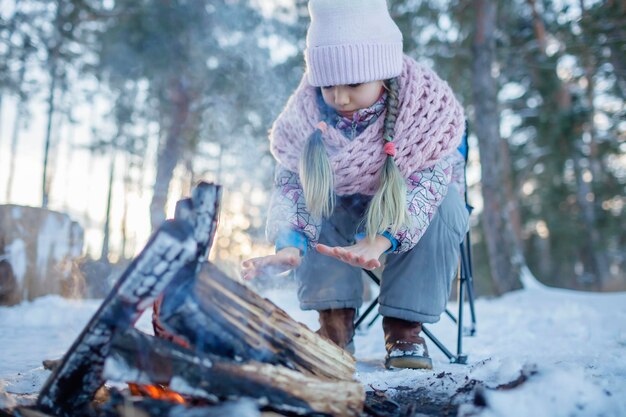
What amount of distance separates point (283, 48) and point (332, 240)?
6.36 m

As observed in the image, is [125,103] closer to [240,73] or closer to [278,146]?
[240,73]

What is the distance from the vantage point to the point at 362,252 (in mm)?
1520

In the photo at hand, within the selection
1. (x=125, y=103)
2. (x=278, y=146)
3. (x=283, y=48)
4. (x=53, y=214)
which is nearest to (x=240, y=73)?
(x=283, y=48)

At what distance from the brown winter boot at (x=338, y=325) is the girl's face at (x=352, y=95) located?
32.9 inches

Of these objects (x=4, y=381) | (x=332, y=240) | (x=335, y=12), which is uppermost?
(x=335, y=12)

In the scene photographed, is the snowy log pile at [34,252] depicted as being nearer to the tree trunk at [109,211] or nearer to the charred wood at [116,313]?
the charred wood at [116,313]

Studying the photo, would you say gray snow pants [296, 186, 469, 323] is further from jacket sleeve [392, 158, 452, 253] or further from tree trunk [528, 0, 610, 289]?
tree trunk [528, 0, 610, 289]

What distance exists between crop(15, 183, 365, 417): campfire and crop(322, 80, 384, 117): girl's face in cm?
92

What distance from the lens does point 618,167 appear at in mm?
12695

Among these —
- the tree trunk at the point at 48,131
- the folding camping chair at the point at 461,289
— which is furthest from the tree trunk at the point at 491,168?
the tree trunk at the point at 48,131

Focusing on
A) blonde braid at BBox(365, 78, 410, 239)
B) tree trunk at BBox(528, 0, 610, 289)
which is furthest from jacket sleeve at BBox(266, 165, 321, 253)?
tree trunk at BBox(528, 0, 610, 289)

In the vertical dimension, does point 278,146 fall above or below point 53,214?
above

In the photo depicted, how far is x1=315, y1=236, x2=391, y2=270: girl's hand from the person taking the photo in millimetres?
1407

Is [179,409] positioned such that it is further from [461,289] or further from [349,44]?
[461,289]
